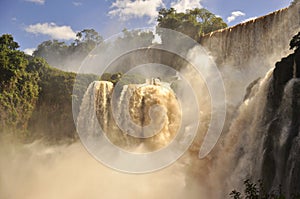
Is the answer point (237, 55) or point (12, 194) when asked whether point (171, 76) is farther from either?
point (12, 194)

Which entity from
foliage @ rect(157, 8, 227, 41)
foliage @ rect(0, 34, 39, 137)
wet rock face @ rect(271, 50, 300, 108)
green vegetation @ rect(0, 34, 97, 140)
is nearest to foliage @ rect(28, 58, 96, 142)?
green vegetation @ rect(0, 34, 97, 140)

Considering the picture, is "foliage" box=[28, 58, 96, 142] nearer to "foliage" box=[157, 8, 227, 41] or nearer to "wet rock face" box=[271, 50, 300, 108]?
"foliage" box=[157, 8, 227, 41]

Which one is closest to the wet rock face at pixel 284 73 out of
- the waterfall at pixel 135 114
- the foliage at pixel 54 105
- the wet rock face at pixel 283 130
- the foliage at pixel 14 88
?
the wet rock face at pixel 283 130

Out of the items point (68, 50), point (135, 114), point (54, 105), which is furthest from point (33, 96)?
point (68, 50)

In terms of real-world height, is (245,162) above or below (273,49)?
below

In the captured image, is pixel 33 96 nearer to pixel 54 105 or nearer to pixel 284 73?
pixel 54 105

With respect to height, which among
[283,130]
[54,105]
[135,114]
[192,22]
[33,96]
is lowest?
[283,130]

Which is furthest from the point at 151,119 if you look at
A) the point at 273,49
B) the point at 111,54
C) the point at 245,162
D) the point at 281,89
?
the point at 111,54
